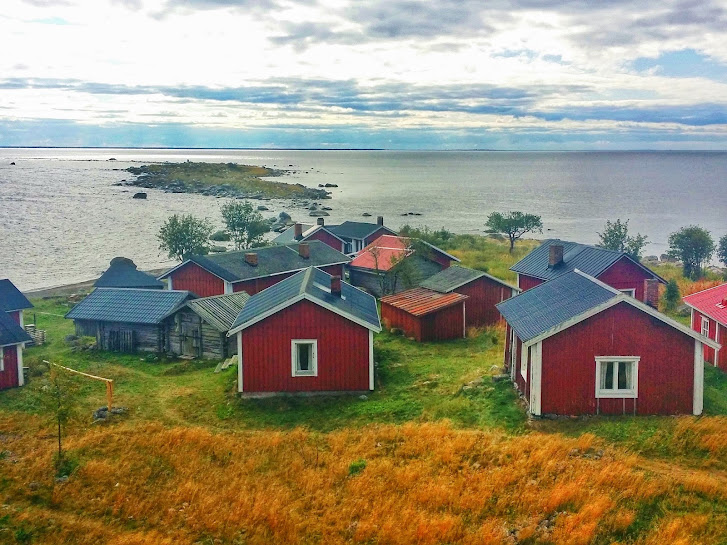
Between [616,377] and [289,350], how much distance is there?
11053mm

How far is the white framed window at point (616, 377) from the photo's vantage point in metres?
19.9

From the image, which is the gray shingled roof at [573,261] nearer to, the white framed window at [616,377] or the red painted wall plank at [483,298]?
the red painted wall plank at [483,298]

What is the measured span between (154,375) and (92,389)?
300 centimetres

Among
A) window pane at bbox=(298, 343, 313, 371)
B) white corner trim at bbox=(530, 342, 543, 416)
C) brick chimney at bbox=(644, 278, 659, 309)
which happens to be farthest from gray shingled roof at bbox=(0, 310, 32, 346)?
brick chimney at bbox=(644, 278, 659, 309)

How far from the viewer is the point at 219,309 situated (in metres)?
31.0

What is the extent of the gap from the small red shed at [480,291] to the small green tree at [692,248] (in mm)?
25628

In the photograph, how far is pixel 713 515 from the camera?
45.9ft

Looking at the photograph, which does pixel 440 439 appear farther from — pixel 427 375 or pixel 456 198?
pixel 456 198

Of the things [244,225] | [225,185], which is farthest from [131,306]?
[225,185]

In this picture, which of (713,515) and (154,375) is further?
(154,375)

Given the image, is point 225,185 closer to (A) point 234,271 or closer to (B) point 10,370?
(A) point 234,271

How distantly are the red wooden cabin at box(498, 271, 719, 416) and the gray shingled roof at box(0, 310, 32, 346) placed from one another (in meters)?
19.3

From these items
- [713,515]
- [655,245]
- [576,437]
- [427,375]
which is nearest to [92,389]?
[427,375]

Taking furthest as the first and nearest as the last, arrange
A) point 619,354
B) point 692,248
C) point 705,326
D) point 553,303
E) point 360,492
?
point 692,248 → point 705,326 → point 553,303 → point 619,354 → point 360,492
